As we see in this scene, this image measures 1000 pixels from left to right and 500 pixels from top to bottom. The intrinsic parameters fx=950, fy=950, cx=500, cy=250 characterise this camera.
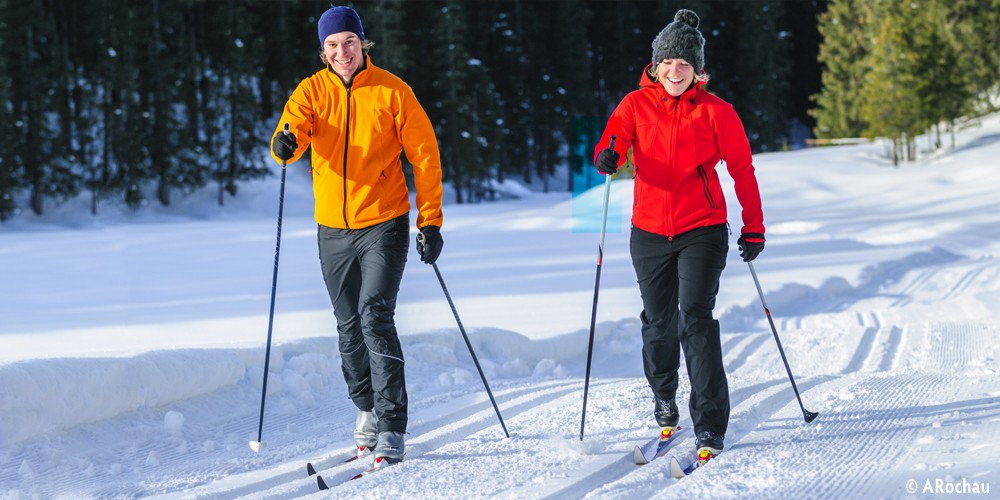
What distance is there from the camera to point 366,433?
4234 millimetres

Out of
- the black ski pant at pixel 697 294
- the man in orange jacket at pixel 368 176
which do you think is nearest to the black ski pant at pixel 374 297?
the man in orange jacket at pixel 368 176

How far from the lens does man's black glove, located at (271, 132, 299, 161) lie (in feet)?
13.0

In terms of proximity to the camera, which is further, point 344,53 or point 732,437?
point 732,437

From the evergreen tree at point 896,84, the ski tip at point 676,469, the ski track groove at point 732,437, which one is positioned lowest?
the ski track groove at point 732,437

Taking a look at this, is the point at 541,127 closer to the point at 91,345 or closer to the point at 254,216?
the point at 254,216

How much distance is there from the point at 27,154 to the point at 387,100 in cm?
2655

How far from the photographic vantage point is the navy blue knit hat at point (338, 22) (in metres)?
4.02

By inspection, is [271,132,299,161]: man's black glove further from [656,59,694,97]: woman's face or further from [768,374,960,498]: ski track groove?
[768,374,960,498]: ski track groove

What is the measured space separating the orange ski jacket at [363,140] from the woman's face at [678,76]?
1.02 meters

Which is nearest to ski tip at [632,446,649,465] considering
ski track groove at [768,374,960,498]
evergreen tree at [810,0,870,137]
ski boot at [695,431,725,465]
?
ski boot at [695,431,725,465]

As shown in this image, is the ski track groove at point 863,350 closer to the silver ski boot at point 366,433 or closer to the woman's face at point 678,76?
the woman's face at point 678,76

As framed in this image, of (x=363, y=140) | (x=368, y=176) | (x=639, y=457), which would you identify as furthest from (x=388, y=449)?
(x=363, y=140)

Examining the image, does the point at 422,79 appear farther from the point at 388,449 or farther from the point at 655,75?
the point at 388,449

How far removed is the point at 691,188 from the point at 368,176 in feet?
4.49
